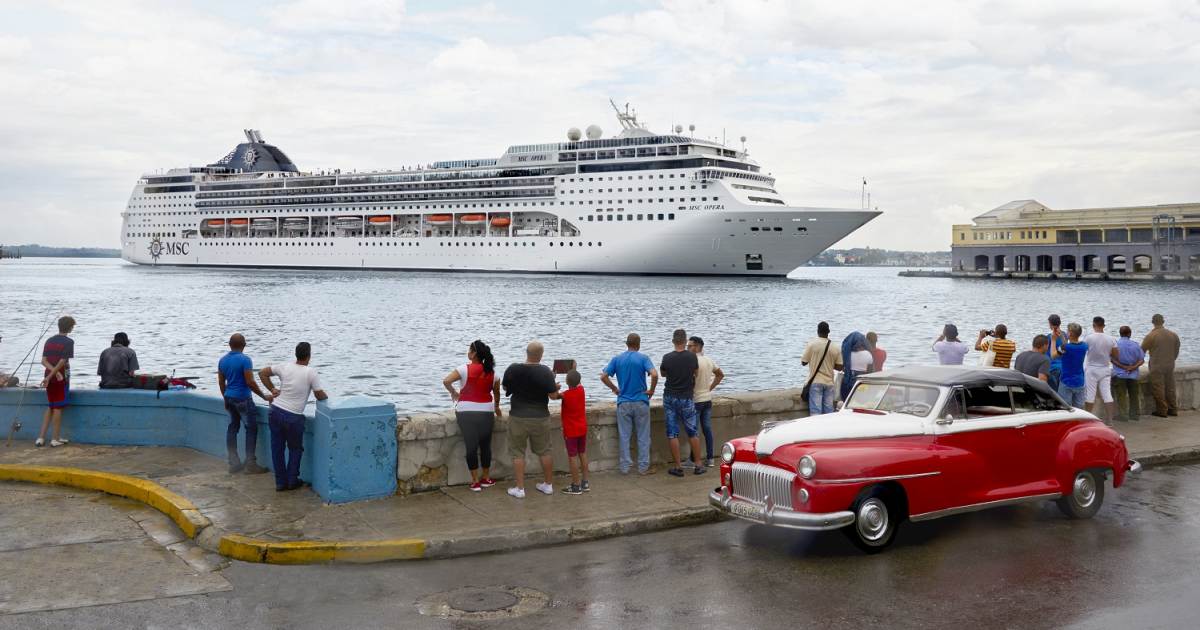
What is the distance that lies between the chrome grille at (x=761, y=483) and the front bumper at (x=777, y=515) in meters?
0.06

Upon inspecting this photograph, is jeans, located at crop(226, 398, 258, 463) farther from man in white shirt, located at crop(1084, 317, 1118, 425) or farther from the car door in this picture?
man in white shirt, located at crop(1084, 317, 1118, 425)

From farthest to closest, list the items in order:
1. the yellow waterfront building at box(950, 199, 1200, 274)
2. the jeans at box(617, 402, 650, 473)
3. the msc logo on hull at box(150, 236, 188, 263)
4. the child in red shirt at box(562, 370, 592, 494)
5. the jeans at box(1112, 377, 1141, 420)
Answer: the msc logo on hull at box(150, 236, 188, 263) < the yellow waterfront building at box(950, 199, 1200, 274) < the jeans at box(1112, 377, 1141, 420) < the jeans at box(617, 402, 650, 473) < the child in red shirt at box(562, 370, 592, 494)

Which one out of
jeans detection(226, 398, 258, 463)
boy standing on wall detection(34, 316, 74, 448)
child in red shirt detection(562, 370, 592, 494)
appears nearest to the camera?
child in red shirt detection(562, 370, 592, 494)

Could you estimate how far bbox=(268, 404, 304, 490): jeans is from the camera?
9.25 meters

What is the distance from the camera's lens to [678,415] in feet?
34.2

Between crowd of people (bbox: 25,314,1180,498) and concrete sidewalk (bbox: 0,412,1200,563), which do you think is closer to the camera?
concrete sidewalk (bbox: 0,412,1200,563)

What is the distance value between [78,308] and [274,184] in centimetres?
6487

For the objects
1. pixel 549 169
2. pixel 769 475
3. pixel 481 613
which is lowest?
pixel 481 613

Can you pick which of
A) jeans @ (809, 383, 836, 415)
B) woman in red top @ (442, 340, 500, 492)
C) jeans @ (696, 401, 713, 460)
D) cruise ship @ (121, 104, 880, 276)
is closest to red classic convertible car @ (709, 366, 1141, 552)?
jeans @ (696, 401, 713, 460)

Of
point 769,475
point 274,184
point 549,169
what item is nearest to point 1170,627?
point 769,475

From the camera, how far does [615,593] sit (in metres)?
6.84

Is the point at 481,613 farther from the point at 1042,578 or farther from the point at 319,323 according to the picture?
the point at 319,323

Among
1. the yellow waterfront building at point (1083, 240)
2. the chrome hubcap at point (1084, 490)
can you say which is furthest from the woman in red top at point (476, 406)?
the yellow waterfront building at point (1083, 240)

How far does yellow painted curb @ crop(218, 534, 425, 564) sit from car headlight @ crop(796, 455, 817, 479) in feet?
10.3
